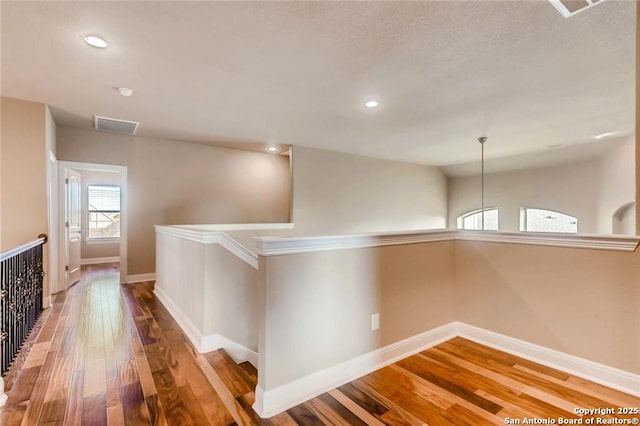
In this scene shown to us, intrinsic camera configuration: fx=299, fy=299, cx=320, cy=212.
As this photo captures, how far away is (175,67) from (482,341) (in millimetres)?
3759

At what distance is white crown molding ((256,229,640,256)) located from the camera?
188 cm

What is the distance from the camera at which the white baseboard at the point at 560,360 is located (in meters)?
2.02

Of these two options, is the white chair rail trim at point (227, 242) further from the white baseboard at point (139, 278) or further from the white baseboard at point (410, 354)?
the white baseboard at point (139, 278)

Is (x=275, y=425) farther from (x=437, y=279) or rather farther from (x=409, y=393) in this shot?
(x=437, y=279)

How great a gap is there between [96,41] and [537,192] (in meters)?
8.30

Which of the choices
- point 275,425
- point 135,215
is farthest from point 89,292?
point 275,425

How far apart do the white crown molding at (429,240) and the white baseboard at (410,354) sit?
830 mm

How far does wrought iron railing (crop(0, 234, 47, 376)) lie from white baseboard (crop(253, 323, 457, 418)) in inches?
81.1

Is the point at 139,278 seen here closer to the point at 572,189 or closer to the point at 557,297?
the point at 557,297

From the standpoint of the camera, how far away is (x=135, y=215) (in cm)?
522

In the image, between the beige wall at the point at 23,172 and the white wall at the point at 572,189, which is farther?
the white wall at the point at 572,189

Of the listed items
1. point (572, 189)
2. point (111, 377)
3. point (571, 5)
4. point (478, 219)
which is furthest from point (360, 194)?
point (111, 377)

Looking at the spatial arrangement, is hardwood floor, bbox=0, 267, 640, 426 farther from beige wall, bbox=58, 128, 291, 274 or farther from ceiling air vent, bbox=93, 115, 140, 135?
ceiling air vent, bbox=93, 115, 140, 135

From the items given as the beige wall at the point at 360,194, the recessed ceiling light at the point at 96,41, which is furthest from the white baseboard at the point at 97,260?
the recessed ceiling light at the point at 96,41
